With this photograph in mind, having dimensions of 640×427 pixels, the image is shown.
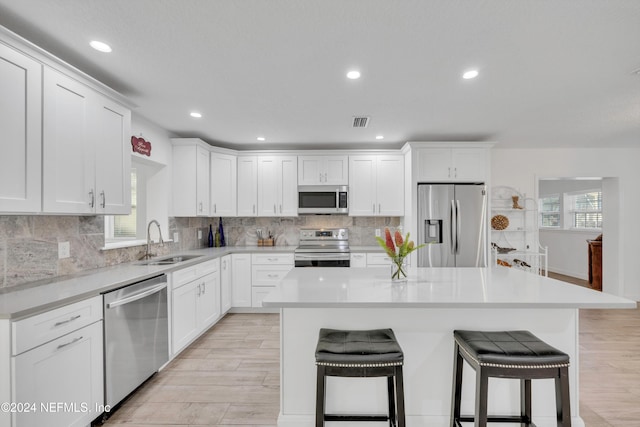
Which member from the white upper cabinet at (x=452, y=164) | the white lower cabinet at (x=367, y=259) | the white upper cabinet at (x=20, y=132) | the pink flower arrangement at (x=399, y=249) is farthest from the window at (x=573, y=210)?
the white upper cabinet at (x=20, y=132)

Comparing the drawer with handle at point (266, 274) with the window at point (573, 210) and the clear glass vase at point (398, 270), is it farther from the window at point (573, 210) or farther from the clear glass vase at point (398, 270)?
the window at point (573, 210)

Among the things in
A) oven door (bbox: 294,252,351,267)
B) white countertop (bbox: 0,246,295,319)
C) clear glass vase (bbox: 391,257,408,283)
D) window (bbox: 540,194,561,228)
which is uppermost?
window (bbox: 540,194,561,228)

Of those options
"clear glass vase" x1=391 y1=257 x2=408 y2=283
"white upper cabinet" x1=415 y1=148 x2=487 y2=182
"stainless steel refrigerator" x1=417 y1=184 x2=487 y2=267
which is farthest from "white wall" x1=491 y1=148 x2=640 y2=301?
"clear glass vase" x1=391 y1=257 x2=408 y2=283

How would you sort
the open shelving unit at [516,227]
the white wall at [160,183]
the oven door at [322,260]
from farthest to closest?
the open shelving unit at [516,227] → the oven door at [322,260] → the white wall at [160,183]

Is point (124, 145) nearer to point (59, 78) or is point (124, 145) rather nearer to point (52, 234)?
point (59, 78)

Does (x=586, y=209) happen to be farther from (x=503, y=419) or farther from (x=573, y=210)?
(x=503, y=419)

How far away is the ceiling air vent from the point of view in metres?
3.39

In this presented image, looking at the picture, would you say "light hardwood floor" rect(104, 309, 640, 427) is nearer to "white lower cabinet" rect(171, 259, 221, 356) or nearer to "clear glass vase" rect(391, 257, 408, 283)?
"white lower cabinet" rect(171, 259, 221, 356)

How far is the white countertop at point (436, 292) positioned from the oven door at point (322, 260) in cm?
178

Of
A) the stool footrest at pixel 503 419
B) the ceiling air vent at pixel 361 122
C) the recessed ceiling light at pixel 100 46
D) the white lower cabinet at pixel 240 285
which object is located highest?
the recessed ceiling light at pixel 100 46

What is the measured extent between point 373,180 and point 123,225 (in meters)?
3.30

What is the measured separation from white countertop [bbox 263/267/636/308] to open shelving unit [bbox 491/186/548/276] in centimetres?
274

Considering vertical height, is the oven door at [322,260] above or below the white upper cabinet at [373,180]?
below

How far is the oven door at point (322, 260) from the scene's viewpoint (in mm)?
4273
